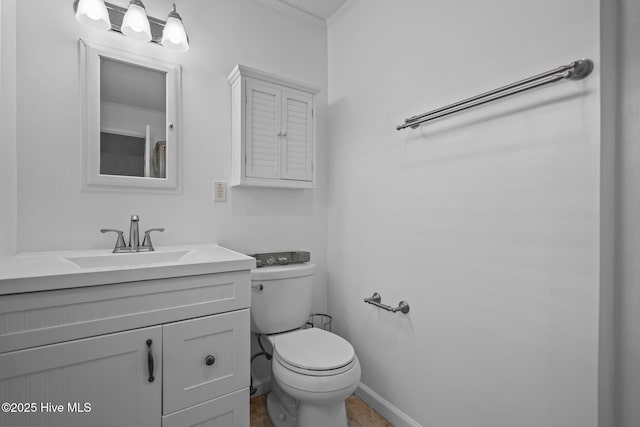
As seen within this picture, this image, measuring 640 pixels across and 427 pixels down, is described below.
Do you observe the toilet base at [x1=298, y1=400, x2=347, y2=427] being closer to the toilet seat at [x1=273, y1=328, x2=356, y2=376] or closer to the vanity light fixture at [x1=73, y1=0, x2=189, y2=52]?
the toilet seat at [x1=273, y1=328, x2=356, y2=376]

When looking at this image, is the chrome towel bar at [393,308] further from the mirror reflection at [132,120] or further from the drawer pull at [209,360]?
the mirror reflection at [132,120]

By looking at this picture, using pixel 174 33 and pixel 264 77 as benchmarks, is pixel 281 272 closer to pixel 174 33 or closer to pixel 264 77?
pixel 264 77

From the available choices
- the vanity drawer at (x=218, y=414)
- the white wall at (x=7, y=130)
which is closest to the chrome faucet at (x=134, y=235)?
the white wall at (x=7, y=130)

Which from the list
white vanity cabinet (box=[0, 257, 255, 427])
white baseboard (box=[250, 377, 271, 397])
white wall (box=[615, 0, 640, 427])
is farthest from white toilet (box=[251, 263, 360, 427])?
white wall (box=[615, 0, 640, 427])

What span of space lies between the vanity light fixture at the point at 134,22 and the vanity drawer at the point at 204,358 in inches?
50.1

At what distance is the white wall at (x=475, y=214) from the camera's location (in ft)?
2.82

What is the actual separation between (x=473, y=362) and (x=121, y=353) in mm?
1250

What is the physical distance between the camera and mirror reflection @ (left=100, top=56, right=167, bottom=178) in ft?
4.30

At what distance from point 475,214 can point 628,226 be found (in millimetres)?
408

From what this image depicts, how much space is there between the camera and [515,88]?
978 millimetres

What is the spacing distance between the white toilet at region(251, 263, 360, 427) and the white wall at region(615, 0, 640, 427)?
2.72 ft

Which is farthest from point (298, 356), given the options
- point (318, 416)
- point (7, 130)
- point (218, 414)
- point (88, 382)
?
point (7, 130)

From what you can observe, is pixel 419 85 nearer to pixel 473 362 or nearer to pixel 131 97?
pixel 473 362

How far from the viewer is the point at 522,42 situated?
0.98m
